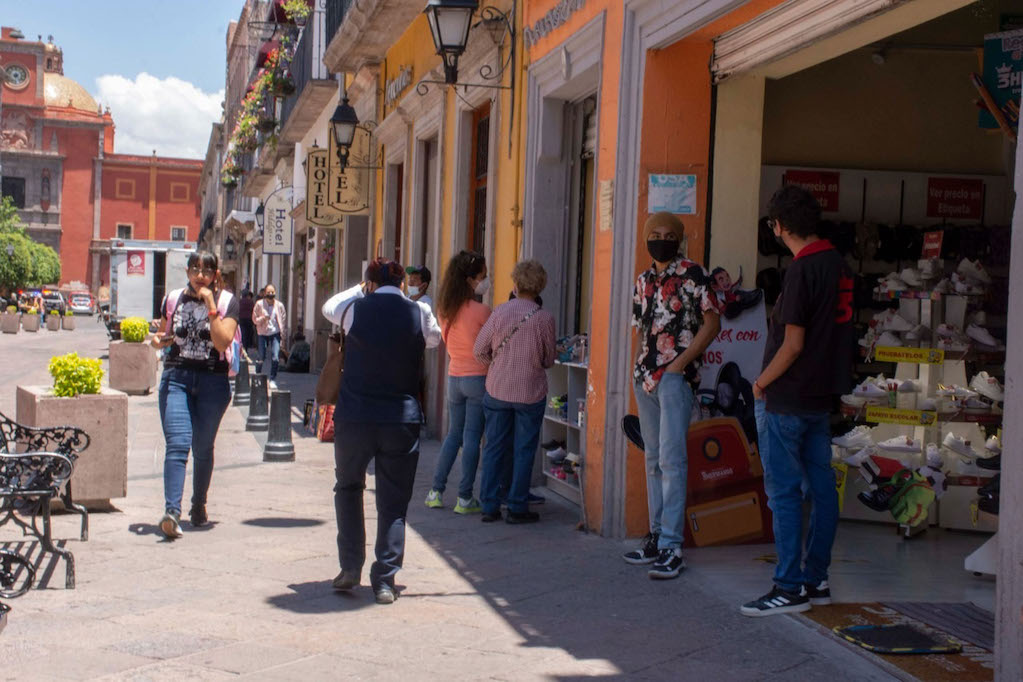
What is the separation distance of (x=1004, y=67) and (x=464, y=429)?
13.2 feet

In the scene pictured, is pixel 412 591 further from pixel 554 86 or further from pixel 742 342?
pixel 554 86

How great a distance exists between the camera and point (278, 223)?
24453mm

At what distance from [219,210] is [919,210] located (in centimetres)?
5340

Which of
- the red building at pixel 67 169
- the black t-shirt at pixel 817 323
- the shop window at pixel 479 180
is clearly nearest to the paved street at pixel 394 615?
the black t-shirt at pixel 817 323

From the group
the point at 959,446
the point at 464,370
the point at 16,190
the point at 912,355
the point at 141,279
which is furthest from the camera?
the point at 16,190

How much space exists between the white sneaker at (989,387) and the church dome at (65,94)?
283 ft

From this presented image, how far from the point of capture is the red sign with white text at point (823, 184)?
9.30 m

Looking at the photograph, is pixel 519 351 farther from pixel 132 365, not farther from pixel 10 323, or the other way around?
pixel 10 323

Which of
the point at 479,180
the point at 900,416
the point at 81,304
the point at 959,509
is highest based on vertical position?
the point at 479,180

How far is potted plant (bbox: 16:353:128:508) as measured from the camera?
26.4 feet

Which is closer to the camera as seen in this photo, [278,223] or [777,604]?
[777,604]

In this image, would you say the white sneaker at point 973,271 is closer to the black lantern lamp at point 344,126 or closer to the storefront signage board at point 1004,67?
the storefront signage board at point 1004,67

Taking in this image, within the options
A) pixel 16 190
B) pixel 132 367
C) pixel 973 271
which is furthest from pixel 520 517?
pixel 16 190

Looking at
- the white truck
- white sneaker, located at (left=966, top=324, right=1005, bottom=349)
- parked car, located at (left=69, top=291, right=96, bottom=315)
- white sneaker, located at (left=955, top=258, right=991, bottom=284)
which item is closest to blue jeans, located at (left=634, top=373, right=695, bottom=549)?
white sneaker, located at (left=966, top=324, right=1005, bottom=349)
